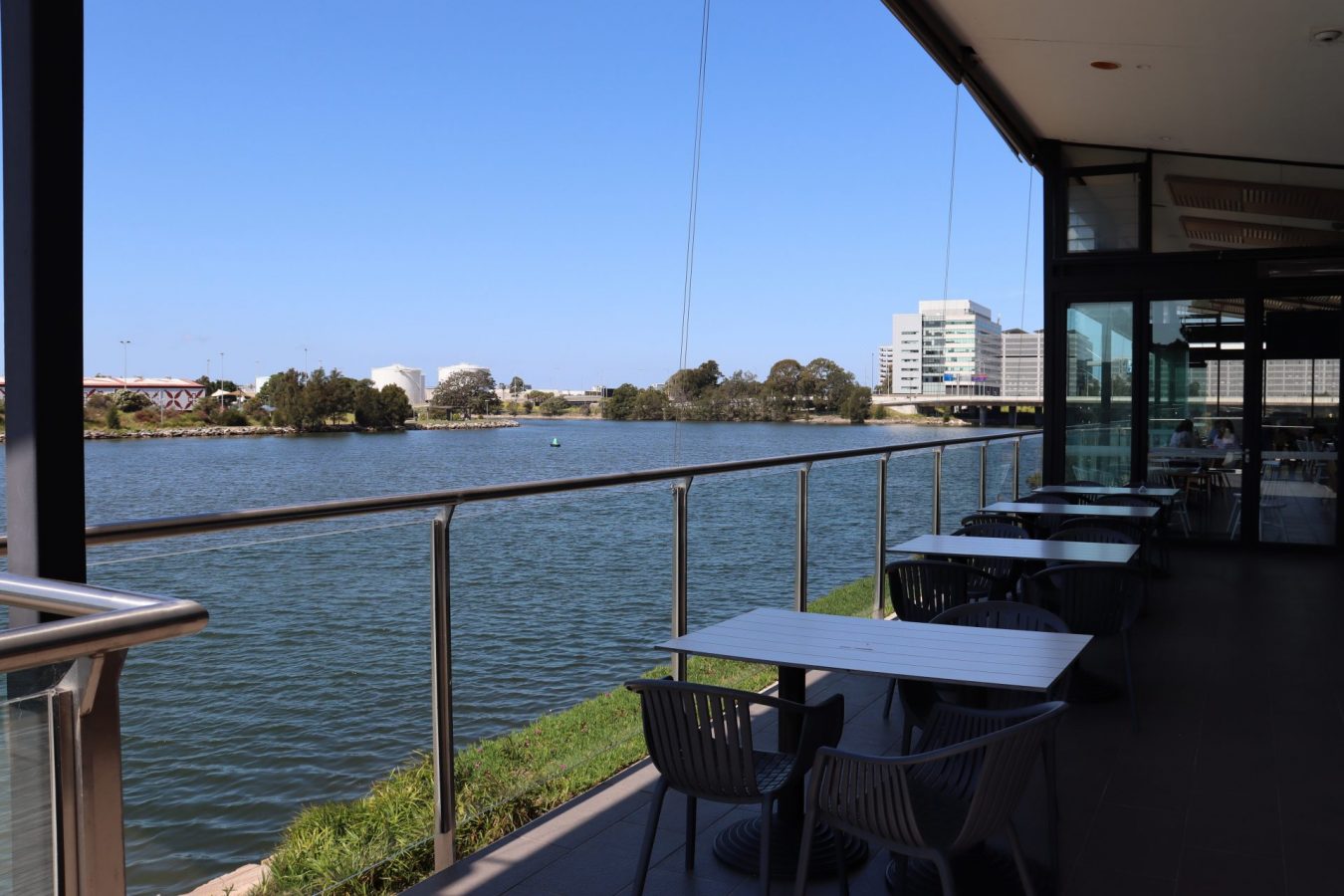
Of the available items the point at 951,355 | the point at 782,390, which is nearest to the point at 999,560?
the point at 951,355

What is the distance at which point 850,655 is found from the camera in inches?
116

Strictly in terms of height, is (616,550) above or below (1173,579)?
above

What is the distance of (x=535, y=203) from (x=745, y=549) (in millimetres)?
43189

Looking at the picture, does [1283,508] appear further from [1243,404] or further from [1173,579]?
[1173,579]

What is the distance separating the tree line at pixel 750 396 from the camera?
1373 cm

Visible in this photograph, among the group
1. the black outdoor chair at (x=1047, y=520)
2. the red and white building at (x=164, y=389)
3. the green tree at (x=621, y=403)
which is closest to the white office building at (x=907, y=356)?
the green tree at (x=621, y=403)

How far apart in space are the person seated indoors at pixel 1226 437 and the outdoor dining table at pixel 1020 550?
4562 millimetres

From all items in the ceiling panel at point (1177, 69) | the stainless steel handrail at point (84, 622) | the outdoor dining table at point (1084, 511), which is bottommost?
the outdoor dining table at point (1084, 511)

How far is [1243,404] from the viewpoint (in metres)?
9.36

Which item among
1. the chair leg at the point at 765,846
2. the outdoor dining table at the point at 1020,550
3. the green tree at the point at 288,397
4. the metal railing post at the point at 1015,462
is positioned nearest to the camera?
Answer: the chair leg at the point at 765,846

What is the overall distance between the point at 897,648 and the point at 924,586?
155cm

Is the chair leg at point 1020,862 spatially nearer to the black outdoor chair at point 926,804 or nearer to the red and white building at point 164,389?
the black outdoor chair at point 926,804

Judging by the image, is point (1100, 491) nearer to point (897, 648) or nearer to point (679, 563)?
point (679, 563)

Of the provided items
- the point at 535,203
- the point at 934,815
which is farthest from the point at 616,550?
the point at 535,203
